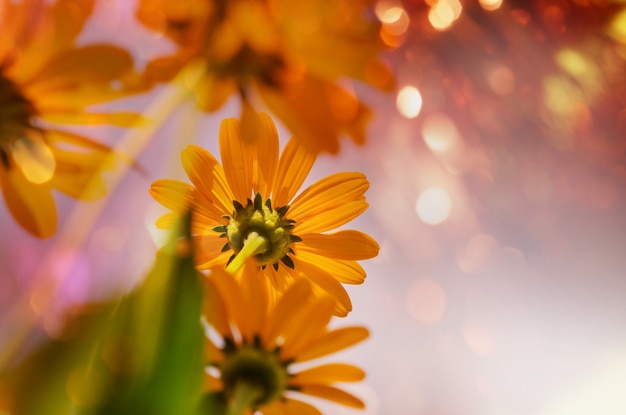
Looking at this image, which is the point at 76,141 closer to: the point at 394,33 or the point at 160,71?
the point at 160,71

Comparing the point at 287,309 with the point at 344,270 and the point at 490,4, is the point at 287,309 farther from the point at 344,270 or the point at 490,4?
the point at 490,4

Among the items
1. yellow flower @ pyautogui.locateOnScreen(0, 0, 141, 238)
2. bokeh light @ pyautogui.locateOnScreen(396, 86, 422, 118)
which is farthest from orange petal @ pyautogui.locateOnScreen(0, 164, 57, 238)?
bokeh light @ pyautogui.locateOnScreen(396, 86, 422, 118)

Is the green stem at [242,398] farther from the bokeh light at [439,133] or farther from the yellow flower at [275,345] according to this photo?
the bokeh light at [439,133]

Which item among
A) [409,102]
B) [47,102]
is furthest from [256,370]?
[409,102]

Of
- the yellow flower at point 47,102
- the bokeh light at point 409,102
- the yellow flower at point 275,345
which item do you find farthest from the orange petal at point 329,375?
the bokeh light at point 409,102

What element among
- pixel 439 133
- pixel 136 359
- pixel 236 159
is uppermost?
pixel 439 133

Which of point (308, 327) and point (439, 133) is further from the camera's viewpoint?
point (439, 133)

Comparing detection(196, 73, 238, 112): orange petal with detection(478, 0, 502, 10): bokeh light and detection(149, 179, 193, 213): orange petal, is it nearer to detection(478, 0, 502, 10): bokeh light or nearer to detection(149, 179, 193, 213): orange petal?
detection(149, 179, 193, 213): orange petal
